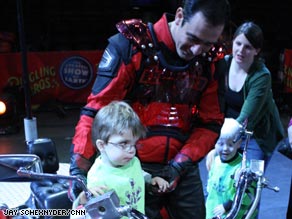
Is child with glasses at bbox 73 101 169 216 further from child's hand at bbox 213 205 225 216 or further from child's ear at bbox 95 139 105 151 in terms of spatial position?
child's hand at bbox 213 205 225 216

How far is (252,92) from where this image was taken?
2.54 m

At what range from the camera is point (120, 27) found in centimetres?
167

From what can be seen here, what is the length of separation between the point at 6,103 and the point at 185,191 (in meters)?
4.77

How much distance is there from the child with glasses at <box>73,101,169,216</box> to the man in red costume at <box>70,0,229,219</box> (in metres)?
0.08

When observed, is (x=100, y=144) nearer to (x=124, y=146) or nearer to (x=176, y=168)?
(x=124, y=146)

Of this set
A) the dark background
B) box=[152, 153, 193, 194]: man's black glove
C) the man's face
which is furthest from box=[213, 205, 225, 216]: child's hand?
the dark background

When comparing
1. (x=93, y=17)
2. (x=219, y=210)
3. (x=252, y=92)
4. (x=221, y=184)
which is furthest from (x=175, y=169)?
(x=93, y=17)

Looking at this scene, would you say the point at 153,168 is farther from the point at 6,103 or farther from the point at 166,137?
the point at 6,103

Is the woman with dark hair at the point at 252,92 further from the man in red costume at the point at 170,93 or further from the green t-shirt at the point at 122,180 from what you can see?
the green t-shirt at the point at 122,180

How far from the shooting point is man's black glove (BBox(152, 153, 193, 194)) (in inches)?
69.1

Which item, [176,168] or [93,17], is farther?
[93,17]

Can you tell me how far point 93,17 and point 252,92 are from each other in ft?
31.4

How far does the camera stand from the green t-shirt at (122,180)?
1479 mm

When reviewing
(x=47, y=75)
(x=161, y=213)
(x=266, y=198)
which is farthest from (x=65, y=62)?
(x=161, y=213)
